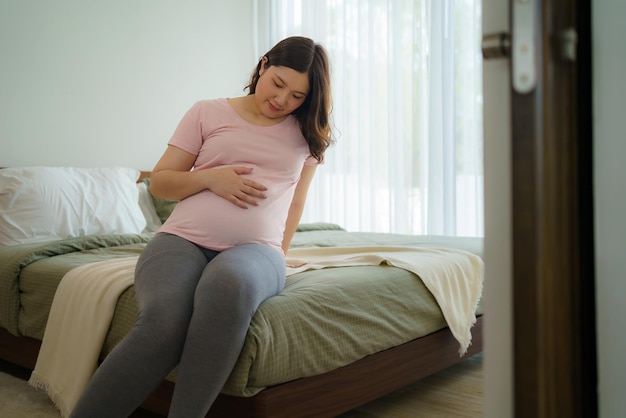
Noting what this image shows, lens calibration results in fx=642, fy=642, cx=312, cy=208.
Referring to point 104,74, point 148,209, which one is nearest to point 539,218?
point 148,209

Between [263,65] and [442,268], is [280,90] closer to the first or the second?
[263,65]

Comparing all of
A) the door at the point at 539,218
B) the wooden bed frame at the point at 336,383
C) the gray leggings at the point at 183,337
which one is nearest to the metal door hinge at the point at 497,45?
the door at the point at 539,218

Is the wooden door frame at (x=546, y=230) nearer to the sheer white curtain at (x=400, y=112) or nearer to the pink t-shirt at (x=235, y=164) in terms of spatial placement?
the pink t-shirt at (x=235, y=164)

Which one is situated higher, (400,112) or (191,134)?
(400,112)

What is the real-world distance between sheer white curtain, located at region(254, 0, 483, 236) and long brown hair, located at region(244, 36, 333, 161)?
5.68 ft

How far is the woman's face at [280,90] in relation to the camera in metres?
1.77

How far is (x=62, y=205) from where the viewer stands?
2.80m

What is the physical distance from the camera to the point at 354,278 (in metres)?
1.72

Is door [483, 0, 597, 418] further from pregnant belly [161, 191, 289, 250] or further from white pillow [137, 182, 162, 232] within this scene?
white pillow [137, 182, 162, 232]

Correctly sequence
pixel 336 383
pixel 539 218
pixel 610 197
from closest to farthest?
1. pixel 539 218
2. pixel 610 197
3. pixel 336 383

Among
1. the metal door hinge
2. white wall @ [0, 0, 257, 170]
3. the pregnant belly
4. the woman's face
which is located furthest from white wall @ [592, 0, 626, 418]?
white wall @ [0, 0, 257, 170]

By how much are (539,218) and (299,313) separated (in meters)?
0.94

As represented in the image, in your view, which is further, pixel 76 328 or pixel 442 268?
pixel 442 268

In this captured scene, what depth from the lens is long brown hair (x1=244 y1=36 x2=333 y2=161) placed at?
1.78m
